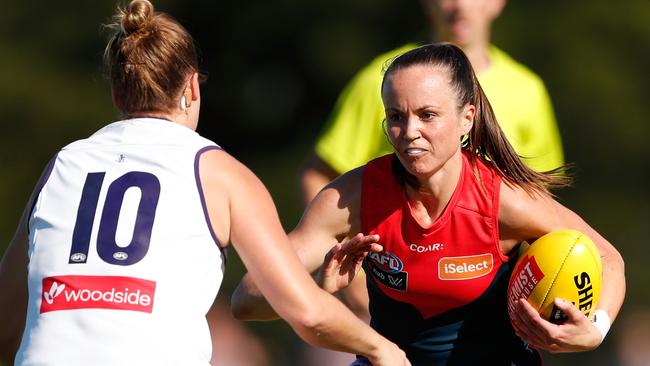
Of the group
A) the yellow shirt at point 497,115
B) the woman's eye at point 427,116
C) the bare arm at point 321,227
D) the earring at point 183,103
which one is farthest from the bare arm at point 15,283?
the yellow shirt at point 497,115

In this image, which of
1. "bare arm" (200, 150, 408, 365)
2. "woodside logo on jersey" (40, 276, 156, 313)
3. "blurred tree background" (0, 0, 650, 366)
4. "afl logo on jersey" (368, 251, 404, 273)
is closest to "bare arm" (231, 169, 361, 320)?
"afl logo on jersey" (368, 251, 404, 273)

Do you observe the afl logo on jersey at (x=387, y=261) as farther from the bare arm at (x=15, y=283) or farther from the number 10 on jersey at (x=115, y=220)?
the bare arm at (x=15, y=283)

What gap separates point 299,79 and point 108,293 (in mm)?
13974

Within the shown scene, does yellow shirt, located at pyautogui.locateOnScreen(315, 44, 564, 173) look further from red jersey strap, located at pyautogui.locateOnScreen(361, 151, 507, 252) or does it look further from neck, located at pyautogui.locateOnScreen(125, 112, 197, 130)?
neck, located at pyautogui.locateOnScreen(125, 112, 197, 130)

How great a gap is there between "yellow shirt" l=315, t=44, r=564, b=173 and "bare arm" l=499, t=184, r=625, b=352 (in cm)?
135

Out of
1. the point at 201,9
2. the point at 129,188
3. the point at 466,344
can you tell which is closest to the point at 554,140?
the point at 466,344

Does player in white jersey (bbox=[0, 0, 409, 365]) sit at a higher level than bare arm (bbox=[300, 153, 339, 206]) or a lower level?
lower

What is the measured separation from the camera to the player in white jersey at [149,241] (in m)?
4.06

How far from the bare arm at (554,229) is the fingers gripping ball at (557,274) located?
0.08 m

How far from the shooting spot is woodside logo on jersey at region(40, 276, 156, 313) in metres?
4.05

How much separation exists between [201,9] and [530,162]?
39.2 ft

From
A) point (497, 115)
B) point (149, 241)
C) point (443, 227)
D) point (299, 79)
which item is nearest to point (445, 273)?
point (443, 227)

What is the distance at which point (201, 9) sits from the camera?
17.9 metres

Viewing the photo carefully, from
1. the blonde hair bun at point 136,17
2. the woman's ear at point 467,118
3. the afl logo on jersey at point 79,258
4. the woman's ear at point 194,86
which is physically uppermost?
the blonde hair bun at point 136,17
